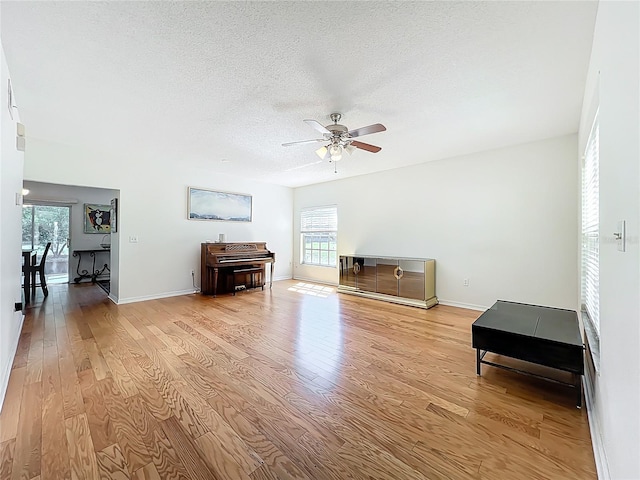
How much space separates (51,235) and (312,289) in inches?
263

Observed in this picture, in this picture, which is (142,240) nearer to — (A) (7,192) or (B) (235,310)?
(B) (235,310)

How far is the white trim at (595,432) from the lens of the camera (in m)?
1.22

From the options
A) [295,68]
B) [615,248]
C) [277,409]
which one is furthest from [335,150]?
[277,409]

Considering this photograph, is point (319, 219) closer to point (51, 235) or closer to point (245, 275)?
point (245, 275)

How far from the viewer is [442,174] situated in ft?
14.6

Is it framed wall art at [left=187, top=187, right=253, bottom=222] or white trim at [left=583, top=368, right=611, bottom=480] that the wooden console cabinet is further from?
framed wall art at [left=187, top=187, right=253, bottom=222]

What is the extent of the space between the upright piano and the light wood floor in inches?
74.8

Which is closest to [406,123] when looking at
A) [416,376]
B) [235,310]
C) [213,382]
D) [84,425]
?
[416,376]

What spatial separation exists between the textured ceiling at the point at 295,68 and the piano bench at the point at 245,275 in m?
2.67

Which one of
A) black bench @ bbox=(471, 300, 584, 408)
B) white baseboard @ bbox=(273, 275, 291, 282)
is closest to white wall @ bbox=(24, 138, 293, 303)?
white baseboard @ bbox=(273, 275, 291, 282)

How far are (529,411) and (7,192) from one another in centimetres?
396

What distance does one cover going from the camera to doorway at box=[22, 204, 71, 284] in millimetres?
6445

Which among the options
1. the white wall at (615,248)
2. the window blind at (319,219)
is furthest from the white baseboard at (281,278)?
the white wall at (615,248)

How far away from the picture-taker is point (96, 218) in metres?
7.06
